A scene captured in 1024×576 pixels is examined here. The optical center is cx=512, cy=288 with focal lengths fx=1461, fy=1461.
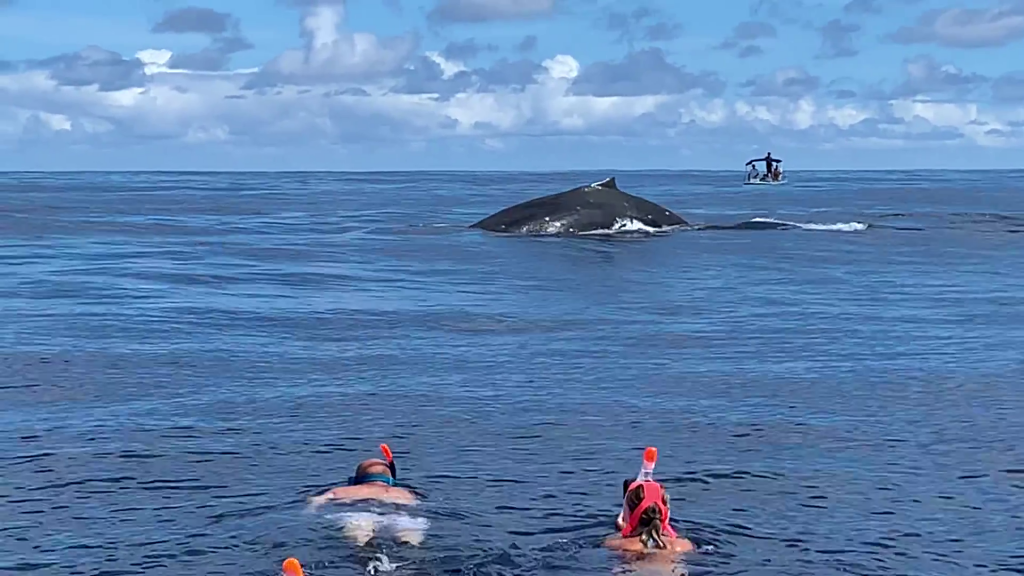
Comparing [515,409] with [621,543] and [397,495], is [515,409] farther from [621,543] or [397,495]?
[621,543]

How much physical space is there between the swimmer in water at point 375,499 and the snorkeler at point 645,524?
1.69 metres

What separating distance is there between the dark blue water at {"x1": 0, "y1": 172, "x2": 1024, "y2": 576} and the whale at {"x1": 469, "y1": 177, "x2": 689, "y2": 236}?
7.50 metres

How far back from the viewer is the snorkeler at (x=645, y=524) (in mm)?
11578

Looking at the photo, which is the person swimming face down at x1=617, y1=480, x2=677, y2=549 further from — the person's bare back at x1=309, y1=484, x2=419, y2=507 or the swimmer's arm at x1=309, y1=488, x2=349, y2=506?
the swimmer's arm at x1=309, y1=488, x2=349, y2=506

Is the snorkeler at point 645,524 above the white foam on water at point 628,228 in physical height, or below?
below

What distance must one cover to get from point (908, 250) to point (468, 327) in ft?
69.6

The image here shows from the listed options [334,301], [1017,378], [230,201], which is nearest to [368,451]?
[1017,378]

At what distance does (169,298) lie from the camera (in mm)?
28688

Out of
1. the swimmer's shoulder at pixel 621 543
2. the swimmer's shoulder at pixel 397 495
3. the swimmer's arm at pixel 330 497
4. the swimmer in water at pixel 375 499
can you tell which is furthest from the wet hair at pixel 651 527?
the swimmer's arm at pixel 330 497

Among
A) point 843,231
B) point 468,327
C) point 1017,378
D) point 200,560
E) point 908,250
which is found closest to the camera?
point 200,560

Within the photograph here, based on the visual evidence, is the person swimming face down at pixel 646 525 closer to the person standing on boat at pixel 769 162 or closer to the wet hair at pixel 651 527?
the wet hair at pixel 651 527

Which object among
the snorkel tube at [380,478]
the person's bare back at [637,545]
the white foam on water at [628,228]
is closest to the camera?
the person's bare back at [637,545]

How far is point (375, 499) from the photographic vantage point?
12891 mm

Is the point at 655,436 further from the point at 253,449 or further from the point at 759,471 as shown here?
the point at 253,449
